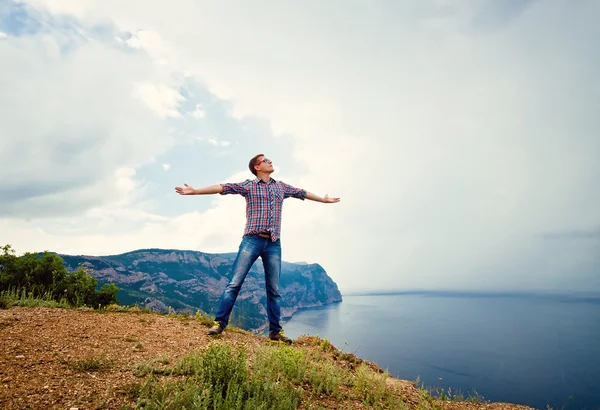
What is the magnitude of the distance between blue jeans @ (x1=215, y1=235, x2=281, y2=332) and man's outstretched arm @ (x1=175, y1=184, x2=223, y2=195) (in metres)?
1.15

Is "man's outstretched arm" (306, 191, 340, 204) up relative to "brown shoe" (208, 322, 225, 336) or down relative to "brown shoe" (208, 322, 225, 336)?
up

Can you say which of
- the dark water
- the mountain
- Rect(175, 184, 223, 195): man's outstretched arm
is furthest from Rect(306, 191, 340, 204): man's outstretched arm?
the mountain

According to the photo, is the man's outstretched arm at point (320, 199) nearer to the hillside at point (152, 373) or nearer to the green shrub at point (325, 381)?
the hillside at point (152, 373)

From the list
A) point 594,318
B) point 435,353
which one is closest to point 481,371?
point 435,353

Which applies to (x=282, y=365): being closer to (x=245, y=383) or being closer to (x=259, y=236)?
(x=245, y=383)

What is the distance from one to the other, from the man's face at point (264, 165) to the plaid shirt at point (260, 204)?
0.88 feet

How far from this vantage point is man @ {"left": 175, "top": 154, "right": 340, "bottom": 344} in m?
5.62

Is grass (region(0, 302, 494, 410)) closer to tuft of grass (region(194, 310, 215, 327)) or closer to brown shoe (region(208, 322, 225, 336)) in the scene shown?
brown shoe (region(208, 322, 225, 336))

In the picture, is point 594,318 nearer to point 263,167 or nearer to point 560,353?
point 560,353

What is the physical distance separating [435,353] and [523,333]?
86691mm

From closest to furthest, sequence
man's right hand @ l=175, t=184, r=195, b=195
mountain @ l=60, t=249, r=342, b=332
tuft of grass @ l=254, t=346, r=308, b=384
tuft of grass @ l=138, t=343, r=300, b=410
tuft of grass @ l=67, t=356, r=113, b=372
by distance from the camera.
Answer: tuft of grass @ l=138, t=343, r=300, b=410 → tuft of grass @ l=67, t=356, r=113, b=372 → tuft of grass @ l=254, t=346, r=308, b=384 → man's right hand @ l=175, t=184, r=195, b=195 → mountain @ l=60, t=249, r=342, b=332

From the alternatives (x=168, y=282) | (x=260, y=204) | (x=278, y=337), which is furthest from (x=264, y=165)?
(x=168, y=282)

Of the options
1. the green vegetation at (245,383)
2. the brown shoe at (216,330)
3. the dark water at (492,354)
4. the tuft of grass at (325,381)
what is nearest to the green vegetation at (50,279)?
the brown shoe at (216,330)

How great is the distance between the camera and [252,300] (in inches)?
6880
